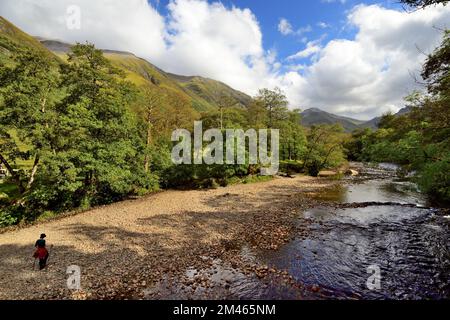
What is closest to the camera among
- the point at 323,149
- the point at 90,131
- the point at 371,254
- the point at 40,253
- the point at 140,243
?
the point at 40,253

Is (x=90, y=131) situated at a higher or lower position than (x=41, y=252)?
higher

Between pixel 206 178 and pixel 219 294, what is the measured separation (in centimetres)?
2446

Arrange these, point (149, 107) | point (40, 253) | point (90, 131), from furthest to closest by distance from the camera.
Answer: point (149, 107)
point (90, 131)
point (40, 253)

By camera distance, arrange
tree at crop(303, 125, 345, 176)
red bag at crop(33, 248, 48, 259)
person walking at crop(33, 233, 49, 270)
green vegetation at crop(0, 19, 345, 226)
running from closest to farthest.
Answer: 1. person walking at crop(33, 233, 49, 270)
2. red bag at crop(33, 248, 48, 259)
3. green vegetation at crop(0, 19, 345, 226)
4. tree at crop(303, 125, 345, 176)

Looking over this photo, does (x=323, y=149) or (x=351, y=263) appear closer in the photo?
(x=351, y=263)

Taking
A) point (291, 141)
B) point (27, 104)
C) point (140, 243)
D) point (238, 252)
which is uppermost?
point (27, 104)

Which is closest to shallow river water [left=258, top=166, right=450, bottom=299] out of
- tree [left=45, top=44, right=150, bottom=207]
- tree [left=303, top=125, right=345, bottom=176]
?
tree [left=45, top=44, right=150, bottom=207]

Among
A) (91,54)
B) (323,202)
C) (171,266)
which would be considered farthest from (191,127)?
(171,266)

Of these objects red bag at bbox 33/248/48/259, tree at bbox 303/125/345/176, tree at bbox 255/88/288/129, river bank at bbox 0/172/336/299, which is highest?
tree at bbox 255/88/288/129

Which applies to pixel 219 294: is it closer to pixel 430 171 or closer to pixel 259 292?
pixel 259 292

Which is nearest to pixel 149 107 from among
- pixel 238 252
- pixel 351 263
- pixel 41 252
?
pixel 41 252

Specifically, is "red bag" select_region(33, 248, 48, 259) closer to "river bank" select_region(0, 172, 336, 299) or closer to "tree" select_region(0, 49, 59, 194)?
"river bank" select_region(0, 172, 336, 299)

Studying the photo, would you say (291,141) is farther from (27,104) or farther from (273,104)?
(27,104)

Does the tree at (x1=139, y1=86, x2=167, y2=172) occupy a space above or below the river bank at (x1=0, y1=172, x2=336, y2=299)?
above
